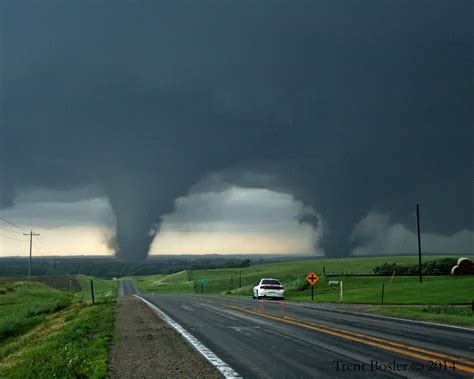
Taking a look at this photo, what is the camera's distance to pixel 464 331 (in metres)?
15.5

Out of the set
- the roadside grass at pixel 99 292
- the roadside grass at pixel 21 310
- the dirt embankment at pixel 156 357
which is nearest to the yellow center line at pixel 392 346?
Result: the dirt embankment at pixel 156 357

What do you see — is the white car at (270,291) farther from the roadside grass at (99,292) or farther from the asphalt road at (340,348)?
the asphalt road at (340,348)

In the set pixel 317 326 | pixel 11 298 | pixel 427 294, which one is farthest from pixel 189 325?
pixel 11 298

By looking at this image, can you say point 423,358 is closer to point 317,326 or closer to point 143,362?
point 143,362

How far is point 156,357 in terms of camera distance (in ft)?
37.4

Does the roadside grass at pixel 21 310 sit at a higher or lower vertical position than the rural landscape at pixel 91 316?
lower

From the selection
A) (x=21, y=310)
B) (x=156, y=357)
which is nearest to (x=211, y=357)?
(x=156, y=357)

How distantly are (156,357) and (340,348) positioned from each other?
427 cm

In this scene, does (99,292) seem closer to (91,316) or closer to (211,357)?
(91,316)

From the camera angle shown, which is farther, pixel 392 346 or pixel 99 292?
pixel 99 292

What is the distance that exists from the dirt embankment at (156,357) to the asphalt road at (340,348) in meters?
0.68

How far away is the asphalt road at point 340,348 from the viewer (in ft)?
30.3

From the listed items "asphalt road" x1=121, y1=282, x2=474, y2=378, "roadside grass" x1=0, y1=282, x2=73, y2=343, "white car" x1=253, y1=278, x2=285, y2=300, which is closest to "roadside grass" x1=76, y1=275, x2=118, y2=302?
"roadside grass" x1=0, y1=282, x2=73, y2=343

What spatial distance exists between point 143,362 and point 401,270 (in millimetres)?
81546
